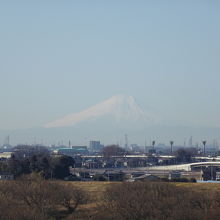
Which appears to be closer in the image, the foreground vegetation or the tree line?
the foreground vegetation

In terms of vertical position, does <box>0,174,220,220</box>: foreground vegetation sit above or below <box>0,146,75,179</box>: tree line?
below

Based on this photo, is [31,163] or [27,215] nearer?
[27,215]

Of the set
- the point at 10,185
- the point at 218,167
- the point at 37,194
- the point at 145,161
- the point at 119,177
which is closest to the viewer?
the point at 37,194

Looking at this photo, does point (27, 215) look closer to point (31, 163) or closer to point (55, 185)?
point (55, 185)

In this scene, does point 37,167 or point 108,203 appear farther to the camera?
point 37,167

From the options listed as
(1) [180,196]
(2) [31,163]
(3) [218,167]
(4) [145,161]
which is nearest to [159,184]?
(1) [180,196]

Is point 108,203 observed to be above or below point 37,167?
below

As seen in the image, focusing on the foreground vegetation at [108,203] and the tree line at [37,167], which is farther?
the tree line at [37,167]

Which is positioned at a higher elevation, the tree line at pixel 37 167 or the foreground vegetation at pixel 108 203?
the tree line at pixel 37 167
